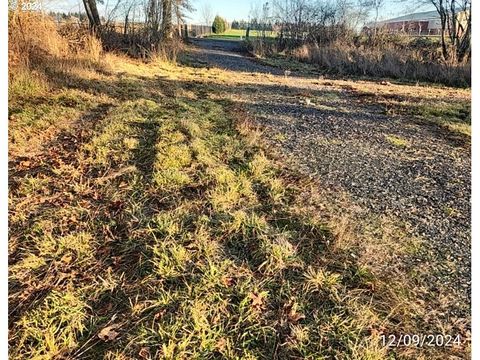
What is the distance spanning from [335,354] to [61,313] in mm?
1456

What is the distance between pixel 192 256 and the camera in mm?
2229

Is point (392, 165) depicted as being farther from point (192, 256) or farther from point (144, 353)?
point (144, 353)

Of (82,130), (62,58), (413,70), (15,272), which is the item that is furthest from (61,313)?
(413,70)

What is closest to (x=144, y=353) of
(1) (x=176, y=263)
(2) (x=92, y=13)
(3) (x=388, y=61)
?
(1) (x=176, y=263)

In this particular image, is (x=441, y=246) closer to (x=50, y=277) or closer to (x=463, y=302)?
(x=463, y=302)

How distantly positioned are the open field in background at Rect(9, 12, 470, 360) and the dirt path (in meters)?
0.12

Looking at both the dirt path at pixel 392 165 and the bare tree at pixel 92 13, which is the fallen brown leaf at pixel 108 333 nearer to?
the dirt path at pixel 392 165

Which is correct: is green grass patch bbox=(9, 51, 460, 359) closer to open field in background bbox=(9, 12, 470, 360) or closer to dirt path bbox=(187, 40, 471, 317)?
open field in background bbox=(9, 12, 470, 360)

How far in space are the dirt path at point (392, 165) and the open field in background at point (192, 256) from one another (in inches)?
4.9

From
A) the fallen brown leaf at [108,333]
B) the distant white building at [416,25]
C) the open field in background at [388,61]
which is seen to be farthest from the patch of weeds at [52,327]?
the distant white building at [416,25]

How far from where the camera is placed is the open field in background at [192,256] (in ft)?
5.65

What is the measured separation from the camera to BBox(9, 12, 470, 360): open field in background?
172 cm

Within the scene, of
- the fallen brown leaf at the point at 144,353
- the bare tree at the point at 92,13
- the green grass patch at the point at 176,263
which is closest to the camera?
the fallen brown leaf at the point at 144,353

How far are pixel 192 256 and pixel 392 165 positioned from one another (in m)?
2.69
